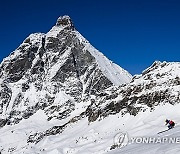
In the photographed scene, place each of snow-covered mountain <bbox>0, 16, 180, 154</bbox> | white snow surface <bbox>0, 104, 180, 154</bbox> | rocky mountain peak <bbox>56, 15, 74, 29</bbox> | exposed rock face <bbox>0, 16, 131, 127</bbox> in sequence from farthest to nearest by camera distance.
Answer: rocky mountain peak <bbox>56, 15, 74, 29</bbox>, exposed rock face <bbox>0, 16, 131, 127</bbox>, snow-covered mountain <bbox>0, 16, 180, 154</bbox>, white snow surface <bbox>0, 104, 180, 154</bbox>

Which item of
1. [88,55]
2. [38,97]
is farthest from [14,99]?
[88,55]

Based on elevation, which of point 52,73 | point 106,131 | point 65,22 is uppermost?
point 65,22

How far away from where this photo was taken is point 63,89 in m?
118

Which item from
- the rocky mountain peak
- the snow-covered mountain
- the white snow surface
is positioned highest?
the rocky mountain peak

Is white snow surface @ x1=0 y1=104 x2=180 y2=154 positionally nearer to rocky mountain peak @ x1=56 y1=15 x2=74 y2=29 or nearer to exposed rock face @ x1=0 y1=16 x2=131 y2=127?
exposed rock face @ x1=0 y1=16 x2=131 y2=127

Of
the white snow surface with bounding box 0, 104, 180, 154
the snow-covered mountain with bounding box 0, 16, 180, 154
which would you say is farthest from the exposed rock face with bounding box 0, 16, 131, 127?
the white snow surface with bounding box 0, 104, 180, 154

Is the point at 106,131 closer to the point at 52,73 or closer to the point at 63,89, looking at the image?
the point at 63,89

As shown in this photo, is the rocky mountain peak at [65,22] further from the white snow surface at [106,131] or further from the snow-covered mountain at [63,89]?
the white snow surface at [106,131]

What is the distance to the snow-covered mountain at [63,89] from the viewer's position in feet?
151

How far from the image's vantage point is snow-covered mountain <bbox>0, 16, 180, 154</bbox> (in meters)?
46.0

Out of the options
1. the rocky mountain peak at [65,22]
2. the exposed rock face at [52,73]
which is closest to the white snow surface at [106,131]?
the exposed rock face at [52,73]

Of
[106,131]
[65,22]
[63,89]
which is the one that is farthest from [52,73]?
[106,131]

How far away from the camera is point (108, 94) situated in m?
54.8

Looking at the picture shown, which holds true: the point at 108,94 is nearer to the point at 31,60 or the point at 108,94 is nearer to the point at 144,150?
the point at 144,150
